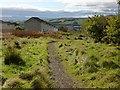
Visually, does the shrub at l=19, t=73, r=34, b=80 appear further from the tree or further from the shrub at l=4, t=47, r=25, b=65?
the tree

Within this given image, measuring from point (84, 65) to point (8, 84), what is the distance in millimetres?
→ 7307

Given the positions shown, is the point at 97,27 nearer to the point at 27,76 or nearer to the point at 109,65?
the point at 109,65

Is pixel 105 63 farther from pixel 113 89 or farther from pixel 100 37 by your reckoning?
pixel 100 37

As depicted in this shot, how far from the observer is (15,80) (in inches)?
578

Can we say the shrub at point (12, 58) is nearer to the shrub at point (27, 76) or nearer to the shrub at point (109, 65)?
the shrub at point (27, 76)

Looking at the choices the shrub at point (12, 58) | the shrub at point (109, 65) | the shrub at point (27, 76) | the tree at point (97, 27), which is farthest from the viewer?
the tree at point (97, 27)

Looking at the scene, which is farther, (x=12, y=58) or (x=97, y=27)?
(x=97, y=27)

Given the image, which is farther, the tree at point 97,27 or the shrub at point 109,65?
the tree at point 97,27

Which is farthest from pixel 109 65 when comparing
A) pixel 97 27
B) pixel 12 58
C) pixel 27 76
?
pixel 97 27

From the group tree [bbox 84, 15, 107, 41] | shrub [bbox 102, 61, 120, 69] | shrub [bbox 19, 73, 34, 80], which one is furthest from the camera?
tree [bbox 84, 15, 107, 41]

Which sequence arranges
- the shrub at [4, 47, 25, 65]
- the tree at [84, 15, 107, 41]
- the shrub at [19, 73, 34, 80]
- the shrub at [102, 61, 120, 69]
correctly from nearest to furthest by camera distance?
the shrub at [19, 73, 34, 80] → the shrub at [102, 61, 120, 69] → the shrub at [4, 47, 25, 65] → the tree at [84, 15, 107, 41]

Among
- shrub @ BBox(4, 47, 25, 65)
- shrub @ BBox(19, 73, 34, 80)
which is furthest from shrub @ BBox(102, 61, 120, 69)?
shrub @ BBox(19, 73, 34, 80)

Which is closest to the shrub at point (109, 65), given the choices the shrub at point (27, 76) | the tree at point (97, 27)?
the shrub at point (27, 76)

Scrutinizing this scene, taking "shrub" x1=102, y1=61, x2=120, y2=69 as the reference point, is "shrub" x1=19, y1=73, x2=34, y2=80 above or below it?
above
